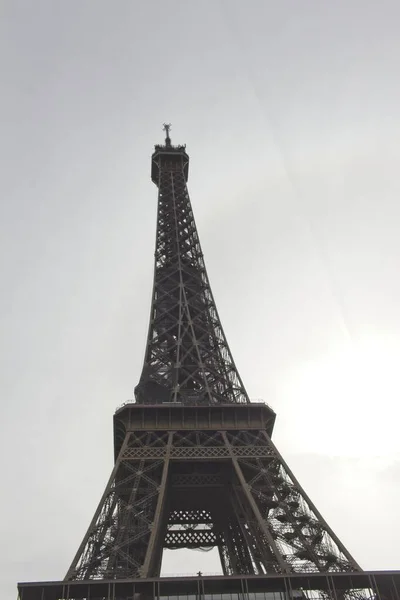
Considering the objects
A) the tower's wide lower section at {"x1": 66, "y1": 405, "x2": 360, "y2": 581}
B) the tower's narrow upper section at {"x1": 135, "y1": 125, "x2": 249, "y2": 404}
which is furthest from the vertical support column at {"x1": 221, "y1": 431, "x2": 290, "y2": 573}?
the tower's narrow upper section at {"x1": 135, "y1": 125, "x2": 249, "y2": 404}

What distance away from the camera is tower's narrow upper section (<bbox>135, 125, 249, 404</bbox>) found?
52.2 meters

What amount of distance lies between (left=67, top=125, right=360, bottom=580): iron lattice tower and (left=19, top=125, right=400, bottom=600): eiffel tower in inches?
3.2

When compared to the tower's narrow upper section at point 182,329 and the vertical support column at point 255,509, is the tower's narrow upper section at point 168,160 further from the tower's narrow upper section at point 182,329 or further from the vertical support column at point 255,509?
the vertical support column at point 255,509

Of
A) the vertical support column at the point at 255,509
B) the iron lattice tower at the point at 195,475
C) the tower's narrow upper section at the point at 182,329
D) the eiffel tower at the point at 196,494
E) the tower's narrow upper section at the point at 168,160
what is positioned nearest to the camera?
the eiffel tower at the point at 196,494

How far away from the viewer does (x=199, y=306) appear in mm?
62812

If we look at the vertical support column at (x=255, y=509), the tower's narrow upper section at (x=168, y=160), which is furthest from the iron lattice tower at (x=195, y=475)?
the tower's narrow upper section at (x=168, y=160)

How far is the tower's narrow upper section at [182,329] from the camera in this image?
52.2 m

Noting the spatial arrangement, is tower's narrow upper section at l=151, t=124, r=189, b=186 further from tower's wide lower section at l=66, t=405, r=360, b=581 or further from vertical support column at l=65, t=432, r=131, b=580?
vertical support column at l=65, t=432, r=131, b=580

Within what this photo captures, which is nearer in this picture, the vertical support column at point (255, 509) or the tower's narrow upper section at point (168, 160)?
the vertical support column at point (255, 509)

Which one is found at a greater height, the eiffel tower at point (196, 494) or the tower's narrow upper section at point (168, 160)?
the tower's narrow upper section at point (168, 160)

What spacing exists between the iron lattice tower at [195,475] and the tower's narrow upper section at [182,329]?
0.38ft

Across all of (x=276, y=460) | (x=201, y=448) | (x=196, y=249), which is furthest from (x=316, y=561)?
(x=196, y=249)

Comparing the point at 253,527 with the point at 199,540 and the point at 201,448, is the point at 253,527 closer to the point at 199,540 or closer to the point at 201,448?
the point at 201,448

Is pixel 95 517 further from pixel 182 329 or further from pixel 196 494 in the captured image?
pixel 182 329
